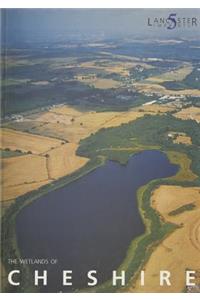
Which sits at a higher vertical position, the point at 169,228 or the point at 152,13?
the point at 152,13

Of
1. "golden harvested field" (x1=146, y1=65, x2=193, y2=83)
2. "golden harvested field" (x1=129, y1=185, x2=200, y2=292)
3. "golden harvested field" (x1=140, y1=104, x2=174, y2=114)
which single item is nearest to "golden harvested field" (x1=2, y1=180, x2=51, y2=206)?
"golden harvested field" (x1=129, y1=185, x2=200, y2=292)

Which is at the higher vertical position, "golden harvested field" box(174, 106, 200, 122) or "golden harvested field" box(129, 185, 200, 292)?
"golden harvested field" box(174, 106, 200, 122)

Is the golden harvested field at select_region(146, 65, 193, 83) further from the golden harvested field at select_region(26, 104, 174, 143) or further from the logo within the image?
the logo

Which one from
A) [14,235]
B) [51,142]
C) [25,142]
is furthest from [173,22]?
[14,235]

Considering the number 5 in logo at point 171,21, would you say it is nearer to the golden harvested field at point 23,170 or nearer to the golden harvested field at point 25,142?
the golden harvested field at point 25,142

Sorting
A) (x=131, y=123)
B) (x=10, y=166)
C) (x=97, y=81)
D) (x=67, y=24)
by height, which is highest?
(x=67, y=24)
